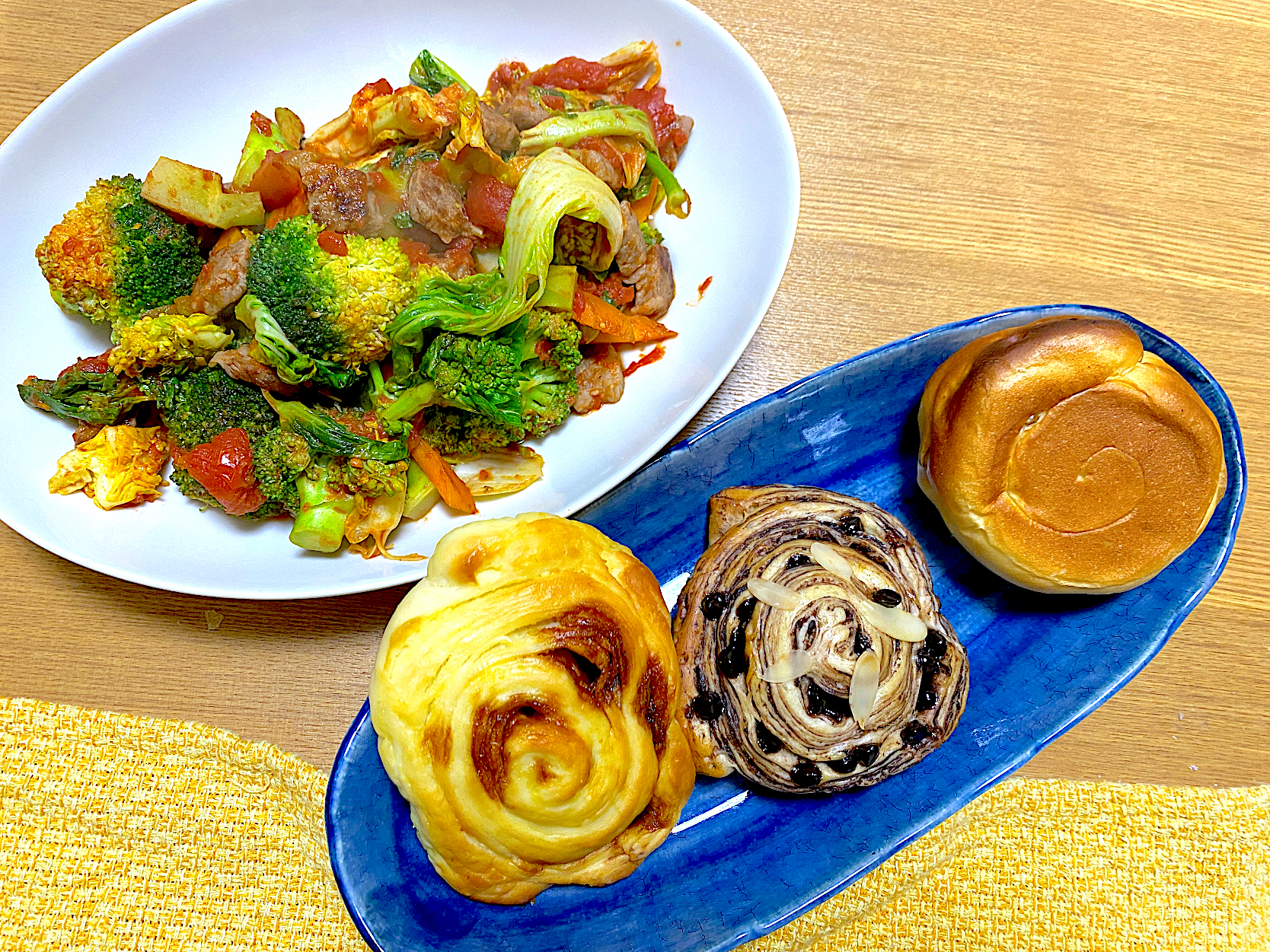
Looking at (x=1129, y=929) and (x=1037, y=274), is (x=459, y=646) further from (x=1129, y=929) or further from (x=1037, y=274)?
(x=1129, y=929)

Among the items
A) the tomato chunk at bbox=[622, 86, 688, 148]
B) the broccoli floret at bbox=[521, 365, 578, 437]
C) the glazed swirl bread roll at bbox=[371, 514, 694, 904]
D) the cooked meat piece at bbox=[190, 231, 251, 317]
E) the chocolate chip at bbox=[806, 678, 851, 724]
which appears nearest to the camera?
the glazed swirl bread roll at bbox=[371, 514, 694, 904]

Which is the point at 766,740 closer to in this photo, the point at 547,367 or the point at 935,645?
the point at 935,645

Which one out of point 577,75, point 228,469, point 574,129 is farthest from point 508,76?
point 228,469

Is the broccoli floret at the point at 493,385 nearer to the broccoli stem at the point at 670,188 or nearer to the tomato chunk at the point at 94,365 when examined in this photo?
the broccoli stem at the point at 670,188

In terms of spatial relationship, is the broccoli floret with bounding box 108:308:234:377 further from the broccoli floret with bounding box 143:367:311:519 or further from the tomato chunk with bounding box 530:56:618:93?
the tomato chunk with bounding box 530:56:618:93

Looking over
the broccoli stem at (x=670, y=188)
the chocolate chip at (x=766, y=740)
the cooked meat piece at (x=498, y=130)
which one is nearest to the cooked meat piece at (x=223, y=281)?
the cooked meat piece at (x=498, y=130)

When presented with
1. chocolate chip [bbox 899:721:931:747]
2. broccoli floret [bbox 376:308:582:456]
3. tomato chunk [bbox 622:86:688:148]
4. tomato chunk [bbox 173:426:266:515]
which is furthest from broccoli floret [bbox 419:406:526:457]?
chocolate chip [bbox 899:721:931:747]
